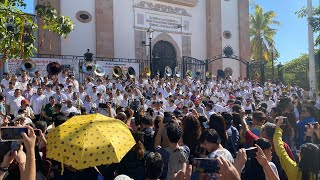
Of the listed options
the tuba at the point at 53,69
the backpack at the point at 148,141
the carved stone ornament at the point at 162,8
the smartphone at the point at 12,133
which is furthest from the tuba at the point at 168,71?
the smartphone at the point at 12,133

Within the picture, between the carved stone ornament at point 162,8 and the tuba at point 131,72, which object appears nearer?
the tuba at point 131,72

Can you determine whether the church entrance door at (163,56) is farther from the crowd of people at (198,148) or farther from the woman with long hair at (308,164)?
the woman with long hair at (308,164)

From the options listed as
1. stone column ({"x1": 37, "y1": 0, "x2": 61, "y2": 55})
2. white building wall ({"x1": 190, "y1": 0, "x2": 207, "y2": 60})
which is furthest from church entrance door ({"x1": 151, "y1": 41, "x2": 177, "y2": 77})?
stone column ({"x1": 37, "y1": 0, "x2": 61, "y2": 55})

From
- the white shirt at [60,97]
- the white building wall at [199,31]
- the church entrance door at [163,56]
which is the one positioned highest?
the white building wall at [199,31]

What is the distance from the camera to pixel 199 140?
5.07 meters

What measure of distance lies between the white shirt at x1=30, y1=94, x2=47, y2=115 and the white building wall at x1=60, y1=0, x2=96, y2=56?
378 inches

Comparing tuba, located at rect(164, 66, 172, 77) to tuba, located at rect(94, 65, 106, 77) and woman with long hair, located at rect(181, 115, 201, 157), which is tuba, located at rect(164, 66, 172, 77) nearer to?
tuba, located at rect(94, 65, 106, 77)

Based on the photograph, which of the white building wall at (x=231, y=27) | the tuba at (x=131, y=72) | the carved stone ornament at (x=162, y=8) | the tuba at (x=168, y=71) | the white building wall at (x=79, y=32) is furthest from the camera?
the white building wall at (x=231, y=27)

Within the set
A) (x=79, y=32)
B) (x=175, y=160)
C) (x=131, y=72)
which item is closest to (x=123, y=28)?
(x=79, y=32)

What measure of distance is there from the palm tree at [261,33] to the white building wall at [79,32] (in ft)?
86.2

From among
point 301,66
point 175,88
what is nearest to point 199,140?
point 175,88

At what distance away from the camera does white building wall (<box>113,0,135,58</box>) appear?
78.7 ft

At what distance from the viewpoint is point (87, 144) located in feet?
11.8

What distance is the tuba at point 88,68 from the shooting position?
18.4 m
